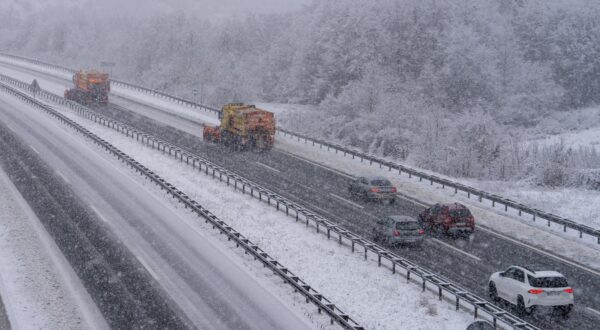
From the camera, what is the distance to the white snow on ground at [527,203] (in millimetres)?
26062

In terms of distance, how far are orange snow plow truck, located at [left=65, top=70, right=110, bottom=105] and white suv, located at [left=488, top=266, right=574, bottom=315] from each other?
52.3 meters

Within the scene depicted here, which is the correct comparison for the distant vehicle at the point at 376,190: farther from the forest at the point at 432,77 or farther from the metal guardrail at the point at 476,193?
the forest at the point at 432,77

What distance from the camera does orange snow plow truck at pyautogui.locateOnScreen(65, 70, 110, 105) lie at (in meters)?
61.8

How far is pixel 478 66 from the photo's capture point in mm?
66625

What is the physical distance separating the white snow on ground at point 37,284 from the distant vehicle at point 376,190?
607 inches

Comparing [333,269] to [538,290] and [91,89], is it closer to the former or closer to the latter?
[538,290]

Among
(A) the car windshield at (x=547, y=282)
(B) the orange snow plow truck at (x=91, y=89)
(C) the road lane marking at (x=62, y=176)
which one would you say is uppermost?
(B) the orange snow plow truck at (x=91, y=89)

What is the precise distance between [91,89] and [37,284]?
145ft

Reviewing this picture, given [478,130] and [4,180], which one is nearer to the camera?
[4,180]

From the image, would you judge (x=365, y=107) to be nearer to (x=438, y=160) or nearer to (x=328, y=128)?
(x=328, y=128)

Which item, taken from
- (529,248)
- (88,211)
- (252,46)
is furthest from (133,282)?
(252,46)

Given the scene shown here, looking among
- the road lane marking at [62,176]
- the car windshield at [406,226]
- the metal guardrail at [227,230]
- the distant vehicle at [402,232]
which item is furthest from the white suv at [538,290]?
the road lane marking at [62,176]

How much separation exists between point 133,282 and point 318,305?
21.2 feet

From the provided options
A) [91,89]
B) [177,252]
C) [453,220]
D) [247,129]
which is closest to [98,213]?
[177,252]
